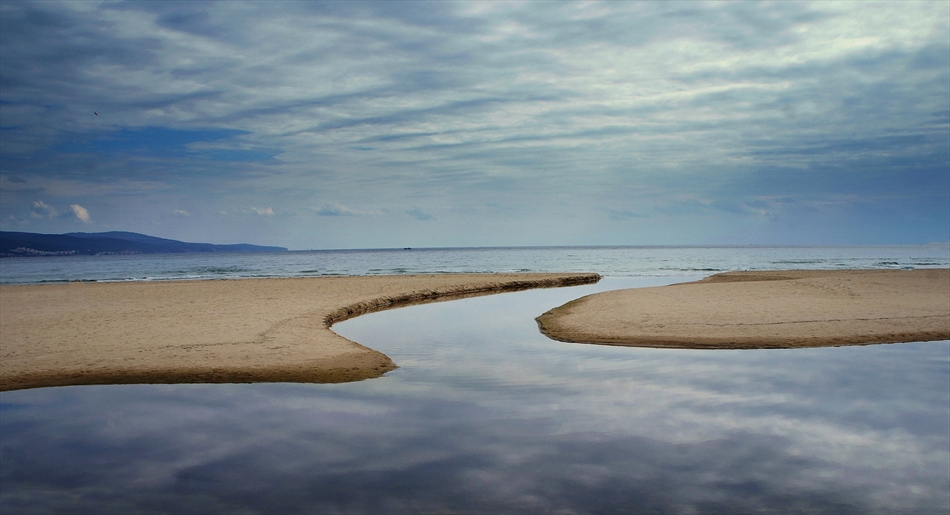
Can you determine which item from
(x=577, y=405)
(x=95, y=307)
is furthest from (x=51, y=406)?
(x=95, y=307)

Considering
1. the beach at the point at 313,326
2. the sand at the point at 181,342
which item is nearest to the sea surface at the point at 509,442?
the sand at the point at 181,342

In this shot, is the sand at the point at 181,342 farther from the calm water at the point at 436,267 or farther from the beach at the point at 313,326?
the calm water at the point at 436,267

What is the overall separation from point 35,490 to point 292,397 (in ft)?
13.5

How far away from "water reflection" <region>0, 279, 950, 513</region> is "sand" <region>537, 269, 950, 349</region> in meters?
2.80

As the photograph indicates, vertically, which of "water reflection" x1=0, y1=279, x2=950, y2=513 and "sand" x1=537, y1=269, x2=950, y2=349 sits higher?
"sand" x1=537, y1=269, x2=950, y2=349

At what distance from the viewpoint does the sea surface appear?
20.8 feet

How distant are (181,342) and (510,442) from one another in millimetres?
10722

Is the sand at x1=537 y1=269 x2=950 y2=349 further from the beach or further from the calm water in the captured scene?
the calm water

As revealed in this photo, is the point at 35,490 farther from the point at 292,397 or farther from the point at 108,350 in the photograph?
the point at 108,350

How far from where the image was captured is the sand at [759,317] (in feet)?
51.4

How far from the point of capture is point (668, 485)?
654cm

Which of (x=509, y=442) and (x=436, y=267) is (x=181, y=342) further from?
(x=436, y=267)

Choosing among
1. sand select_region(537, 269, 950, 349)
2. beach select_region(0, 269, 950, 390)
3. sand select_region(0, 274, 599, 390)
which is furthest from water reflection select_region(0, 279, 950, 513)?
sand select_region(537, 269, 950, 349)

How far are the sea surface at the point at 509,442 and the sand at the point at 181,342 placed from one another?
73 cm
